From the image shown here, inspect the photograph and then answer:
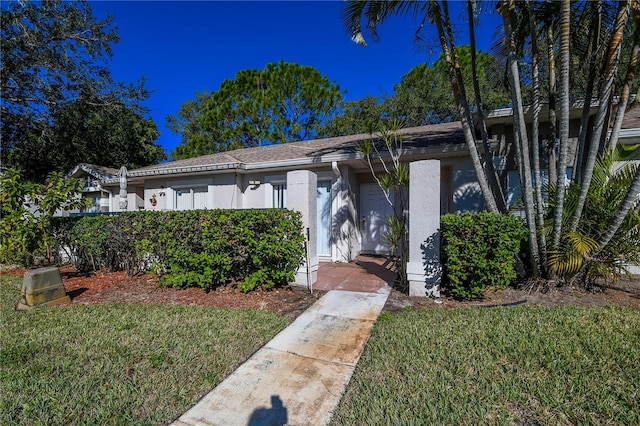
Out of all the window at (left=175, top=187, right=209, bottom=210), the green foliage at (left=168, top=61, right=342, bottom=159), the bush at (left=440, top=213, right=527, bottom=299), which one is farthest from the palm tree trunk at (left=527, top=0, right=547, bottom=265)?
the green foliage at (left=168, top=61, right=342, bottom=159)

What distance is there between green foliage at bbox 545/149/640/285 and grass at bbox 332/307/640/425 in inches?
35.6

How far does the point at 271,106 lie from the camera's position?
2291cm

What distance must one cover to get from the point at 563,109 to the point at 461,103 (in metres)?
1.72

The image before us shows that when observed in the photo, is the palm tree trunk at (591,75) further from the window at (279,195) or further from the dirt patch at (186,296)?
the window at (279,195)

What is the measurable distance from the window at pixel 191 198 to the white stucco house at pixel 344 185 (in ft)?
0.12

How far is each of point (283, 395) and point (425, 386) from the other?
1.29 metres

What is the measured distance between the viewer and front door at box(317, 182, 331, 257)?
29.0ft

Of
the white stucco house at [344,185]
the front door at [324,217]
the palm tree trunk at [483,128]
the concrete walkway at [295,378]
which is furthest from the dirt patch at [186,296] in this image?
the palm tree trunk at [483,128]

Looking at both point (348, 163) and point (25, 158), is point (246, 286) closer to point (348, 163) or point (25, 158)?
point (348, 163)

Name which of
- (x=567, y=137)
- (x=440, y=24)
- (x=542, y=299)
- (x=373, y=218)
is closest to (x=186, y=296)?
(x=373, y=218)

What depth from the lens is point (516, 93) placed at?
4.69m

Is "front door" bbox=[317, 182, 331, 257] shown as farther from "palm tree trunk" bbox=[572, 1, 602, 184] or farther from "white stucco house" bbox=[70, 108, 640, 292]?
"palm tree trunk" bbox=[572, 1, 602, 184]

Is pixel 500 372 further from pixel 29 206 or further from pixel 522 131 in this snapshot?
pixel 29 206

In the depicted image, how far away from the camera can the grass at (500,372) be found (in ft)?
7.30
